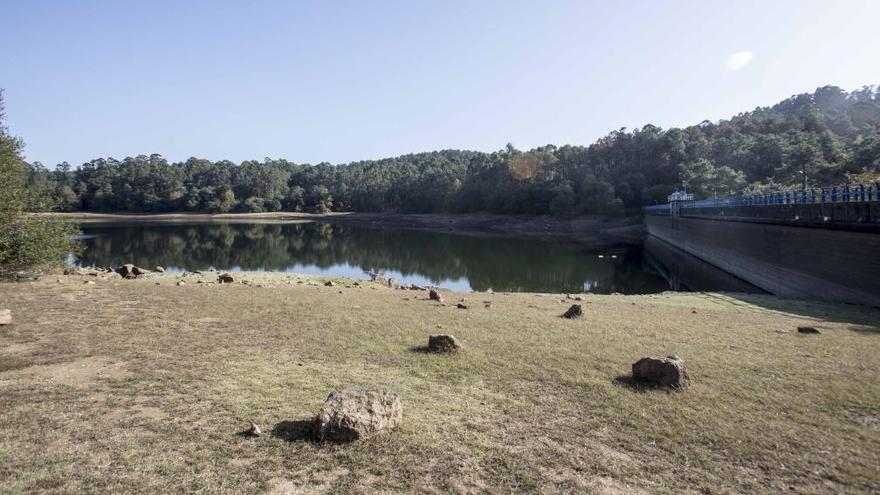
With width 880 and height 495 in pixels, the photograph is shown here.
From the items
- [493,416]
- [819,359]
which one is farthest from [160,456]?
[819,359]

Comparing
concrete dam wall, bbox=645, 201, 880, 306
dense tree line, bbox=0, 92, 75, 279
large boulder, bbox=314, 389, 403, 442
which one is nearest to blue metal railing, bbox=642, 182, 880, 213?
concrete dam wall, bbox=645, 201, 880, 306

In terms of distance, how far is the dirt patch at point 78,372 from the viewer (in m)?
7.80

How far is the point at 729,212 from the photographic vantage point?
140ft

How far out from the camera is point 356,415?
6.00 metres

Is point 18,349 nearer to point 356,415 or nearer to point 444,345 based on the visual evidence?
point 356,415

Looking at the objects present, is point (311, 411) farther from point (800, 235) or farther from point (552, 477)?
point (800, 235)

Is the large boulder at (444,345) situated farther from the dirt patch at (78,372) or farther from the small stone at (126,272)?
the small stone at (126,272)

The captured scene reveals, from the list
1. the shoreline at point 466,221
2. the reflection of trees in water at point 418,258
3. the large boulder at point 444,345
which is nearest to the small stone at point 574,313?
the large boulder at point 444,345

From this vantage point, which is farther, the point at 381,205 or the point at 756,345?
the point at 381,205

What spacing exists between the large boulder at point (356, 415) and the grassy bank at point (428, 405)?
0.55 ft

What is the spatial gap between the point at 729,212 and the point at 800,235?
60.4ft

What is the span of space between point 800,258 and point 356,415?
2731 cm

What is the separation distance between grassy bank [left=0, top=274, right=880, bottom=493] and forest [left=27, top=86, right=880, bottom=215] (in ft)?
166

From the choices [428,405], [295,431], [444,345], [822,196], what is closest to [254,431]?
[295,431]
